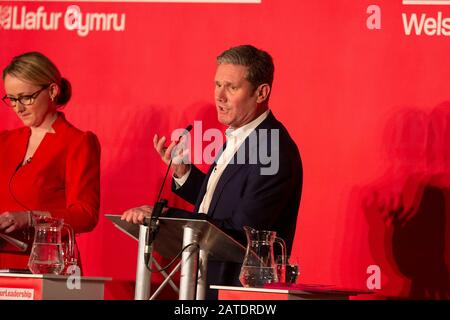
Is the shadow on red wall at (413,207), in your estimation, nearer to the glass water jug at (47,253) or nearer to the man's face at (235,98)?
the man's face at (235,98)

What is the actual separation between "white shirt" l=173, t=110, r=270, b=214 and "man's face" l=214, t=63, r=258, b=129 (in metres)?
0.05

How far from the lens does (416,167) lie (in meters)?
4.84

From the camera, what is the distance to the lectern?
3.73m

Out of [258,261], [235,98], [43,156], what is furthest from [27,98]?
[258,261]

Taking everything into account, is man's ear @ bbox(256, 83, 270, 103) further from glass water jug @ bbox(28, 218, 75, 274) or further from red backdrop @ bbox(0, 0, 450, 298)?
glass water jug @ bbox(28, 218, 75, 274)

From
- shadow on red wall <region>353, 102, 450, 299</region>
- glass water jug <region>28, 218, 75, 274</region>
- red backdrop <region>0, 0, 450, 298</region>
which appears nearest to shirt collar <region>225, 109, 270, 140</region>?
red backdrop <region>0, 0, 450, 298</region>

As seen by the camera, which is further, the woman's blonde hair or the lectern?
the woman's blonde hair

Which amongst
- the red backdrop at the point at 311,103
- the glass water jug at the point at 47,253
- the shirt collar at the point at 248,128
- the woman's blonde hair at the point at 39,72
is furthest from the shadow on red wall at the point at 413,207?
the woman's blonde hair at the point at 39,72

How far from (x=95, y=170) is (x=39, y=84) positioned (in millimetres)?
591

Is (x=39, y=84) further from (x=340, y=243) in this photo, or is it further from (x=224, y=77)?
(x=340, y=243)

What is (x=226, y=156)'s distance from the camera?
4.63 metres
